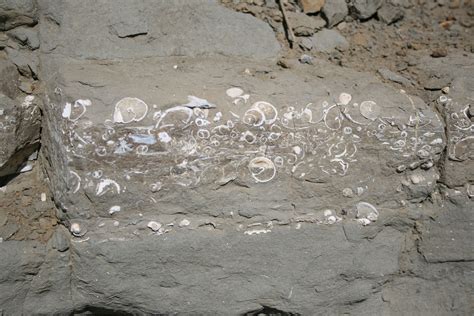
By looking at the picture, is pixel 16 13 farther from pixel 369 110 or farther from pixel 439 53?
pixel 439 53

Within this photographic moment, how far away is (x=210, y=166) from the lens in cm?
163

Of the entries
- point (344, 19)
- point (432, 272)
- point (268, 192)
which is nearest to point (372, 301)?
point (432, 272)

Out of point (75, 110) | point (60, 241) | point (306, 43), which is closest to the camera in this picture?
point (75, 110)

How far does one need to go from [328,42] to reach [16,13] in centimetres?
85

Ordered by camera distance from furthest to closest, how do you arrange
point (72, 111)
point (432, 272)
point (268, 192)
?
point (432, 272) → point (268, 192) → point (72, 111)

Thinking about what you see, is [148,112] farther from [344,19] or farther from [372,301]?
[372,301]

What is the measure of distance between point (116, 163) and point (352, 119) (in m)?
0.62

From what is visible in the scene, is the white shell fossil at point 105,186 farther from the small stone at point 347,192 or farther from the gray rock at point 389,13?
the gray rock at point 389,13

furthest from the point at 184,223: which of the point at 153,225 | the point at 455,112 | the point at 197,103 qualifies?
the point at 455,112

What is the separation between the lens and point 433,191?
1765mm

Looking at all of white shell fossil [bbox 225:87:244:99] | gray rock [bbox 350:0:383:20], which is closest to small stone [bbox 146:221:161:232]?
white shell fossil [bbox 225:87:244:99]

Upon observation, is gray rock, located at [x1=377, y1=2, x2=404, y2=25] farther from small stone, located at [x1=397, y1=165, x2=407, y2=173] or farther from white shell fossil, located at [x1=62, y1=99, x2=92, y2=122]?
white shell fossil, located at [x1=62, y1=99, x2=92, y2=122]

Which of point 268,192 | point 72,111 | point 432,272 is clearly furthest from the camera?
point 432,272

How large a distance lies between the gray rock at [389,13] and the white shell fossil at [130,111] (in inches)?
Result: 30.8
